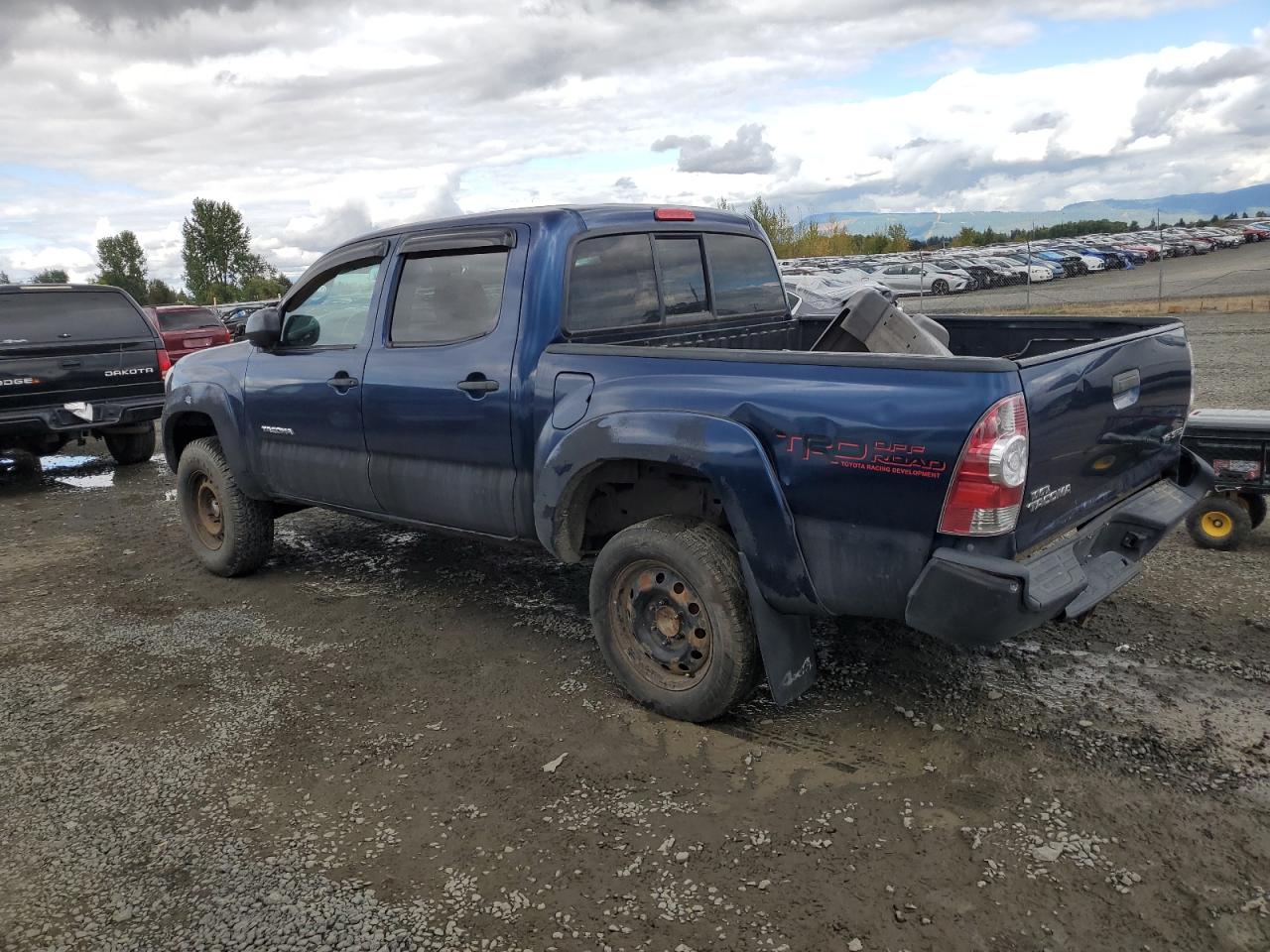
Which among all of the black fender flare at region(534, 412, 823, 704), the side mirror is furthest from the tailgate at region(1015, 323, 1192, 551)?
the side mirror

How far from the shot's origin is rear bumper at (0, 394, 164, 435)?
8.52m

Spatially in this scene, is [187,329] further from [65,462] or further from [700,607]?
[700,607]

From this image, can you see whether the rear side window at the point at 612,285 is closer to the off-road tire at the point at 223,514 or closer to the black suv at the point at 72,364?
the off-road tire at the point at 223,514

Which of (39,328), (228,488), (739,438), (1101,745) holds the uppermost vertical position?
(39,328)

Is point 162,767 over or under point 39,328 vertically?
under

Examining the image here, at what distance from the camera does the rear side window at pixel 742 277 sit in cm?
491

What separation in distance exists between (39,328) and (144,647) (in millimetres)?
5383

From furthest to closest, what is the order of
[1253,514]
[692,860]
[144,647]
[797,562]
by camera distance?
[1253,514] < [144,647] < [797,562] < [692,860]

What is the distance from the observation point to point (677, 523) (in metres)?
3.69

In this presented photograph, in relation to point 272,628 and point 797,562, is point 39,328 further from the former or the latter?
point 797,562

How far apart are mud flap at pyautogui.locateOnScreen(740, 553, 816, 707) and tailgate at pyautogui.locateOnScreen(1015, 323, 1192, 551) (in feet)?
2.92

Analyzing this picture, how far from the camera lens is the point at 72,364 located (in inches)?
348

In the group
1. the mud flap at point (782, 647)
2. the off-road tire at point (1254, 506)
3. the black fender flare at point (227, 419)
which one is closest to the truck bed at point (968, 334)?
the mud flap at point (782, 647)

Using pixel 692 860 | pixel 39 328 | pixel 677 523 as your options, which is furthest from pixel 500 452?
pixel 39 328
